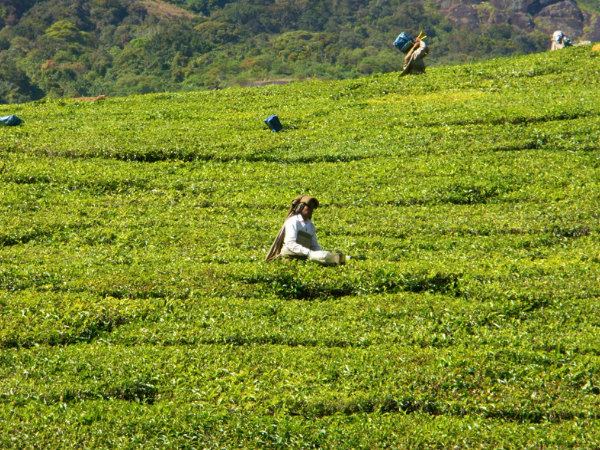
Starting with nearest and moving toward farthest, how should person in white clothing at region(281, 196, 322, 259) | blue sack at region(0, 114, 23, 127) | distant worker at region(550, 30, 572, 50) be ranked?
person in white clothing at region(281, 196, 322, 259) → blue sack at region(0, 114, 23, 127) → distant worker at region(550, 30, 572, 50)

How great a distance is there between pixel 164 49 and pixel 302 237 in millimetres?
136695

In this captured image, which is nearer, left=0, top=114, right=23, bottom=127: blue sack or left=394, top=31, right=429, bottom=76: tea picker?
left=0, top=114, right=23, bottom=127: blue sack

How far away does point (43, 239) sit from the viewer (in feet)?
60.8

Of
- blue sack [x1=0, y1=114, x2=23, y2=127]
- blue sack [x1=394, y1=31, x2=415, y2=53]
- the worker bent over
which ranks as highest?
blue sack [x1=394, y1=31, x2=415, y2=53]

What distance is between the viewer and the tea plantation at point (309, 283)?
10242mm

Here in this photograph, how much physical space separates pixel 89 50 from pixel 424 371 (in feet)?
517

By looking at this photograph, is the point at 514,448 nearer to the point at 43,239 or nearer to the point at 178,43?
the point at 43,239

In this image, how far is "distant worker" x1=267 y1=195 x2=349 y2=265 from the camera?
48.0 feet

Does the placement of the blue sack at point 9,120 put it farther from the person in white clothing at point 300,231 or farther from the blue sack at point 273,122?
the person in white clothing at point 300,231

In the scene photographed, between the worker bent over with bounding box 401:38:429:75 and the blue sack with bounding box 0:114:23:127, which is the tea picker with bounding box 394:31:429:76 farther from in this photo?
the blue sack with bounding box 0:114:23:127

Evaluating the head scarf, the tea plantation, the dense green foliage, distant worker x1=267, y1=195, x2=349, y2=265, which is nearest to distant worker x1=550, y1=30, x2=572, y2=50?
the tea plantation

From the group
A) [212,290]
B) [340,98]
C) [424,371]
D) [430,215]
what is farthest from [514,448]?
[340,98]

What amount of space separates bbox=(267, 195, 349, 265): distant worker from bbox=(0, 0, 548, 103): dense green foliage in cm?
9684

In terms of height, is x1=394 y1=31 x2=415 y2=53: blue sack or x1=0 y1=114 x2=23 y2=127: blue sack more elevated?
x1=394 y1=31 x2=415 y2=53: blue sack
